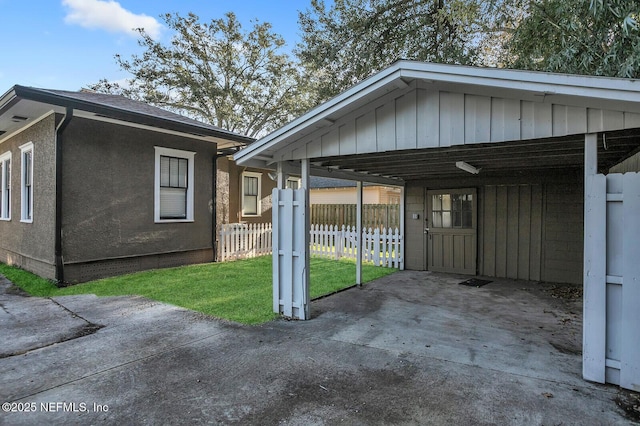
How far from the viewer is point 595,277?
311 cm

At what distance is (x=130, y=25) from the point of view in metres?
18.6

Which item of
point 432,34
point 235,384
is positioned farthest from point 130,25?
point 235,384

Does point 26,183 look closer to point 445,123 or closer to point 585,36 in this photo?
point 445,123

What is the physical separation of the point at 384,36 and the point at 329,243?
22.5ft

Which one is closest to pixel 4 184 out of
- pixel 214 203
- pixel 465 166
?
pixel 214 203

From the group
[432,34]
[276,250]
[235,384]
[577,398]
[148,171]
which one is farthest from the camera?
[432,34]

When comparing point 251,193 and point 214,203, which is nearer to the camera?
point 214,203

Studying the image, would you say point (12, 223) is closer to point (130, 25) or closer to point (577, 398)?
→ point (577, 398)

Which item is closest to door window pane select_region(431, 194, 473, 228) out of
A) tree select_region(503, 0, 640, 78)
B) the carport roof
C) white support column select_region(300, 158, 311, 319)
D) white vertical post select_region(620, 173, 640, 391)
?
the carport roof

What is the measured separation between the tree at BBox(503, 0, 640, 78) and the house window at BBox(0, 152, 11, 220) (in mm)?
13688

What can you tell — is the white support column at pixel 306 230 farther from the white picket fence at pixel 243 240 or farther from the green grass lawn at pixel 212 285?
the white picket fence at pixel 243 240

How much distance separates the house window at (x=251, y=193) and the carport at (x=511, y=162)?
A: 5.65 metres

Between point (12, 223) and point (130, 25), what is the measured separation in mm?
14074

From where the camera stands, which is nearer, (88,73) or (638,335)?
(638,335)
